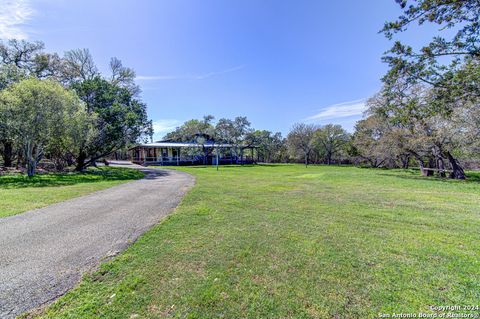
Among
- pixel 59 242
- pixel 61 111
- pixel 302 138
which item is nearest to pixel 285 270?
pixel 59 242

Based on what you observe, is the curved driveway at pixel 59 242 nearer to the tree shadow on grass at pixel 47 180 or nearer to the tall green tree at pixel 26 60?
the tree shadow on grass at pixel 47 180

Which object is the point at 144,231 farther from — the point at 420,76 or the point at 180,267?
the point at 420,76

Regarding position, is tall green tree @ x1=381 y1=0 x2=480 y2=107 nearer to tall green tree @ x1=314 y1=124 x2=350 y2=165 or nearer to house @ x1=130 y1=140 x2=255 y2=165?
house @ x1=130 y1=140 x2=255 y2=165

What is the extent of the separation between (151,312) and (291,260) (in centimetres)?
200

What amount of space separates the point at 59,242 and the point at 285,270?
160 inches

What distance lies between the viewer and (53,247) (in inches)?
145

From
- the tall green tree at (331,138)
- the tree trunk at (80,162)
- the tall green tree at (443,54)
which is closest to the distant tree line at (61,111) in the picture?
the tree trunk at (80,162)

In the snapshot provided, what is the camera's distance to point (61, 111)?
14.2m

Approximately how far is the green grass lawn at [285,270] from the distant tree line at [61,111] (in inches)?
561

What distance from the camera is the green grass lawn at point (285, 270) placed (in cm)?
224

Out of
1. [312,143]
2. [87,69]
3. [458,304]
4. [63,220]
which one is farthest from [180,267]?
[312,143]

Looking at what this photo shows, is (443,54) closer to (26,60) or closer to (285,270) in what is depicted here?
(285,270)

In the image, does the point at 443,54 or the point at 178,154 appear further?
the point at 178,154

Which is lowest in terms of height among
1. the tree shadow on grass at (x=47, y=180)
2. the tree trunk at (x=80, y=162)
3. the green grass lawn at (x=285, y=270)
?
the green grass lawn at (x=285, y=270)
